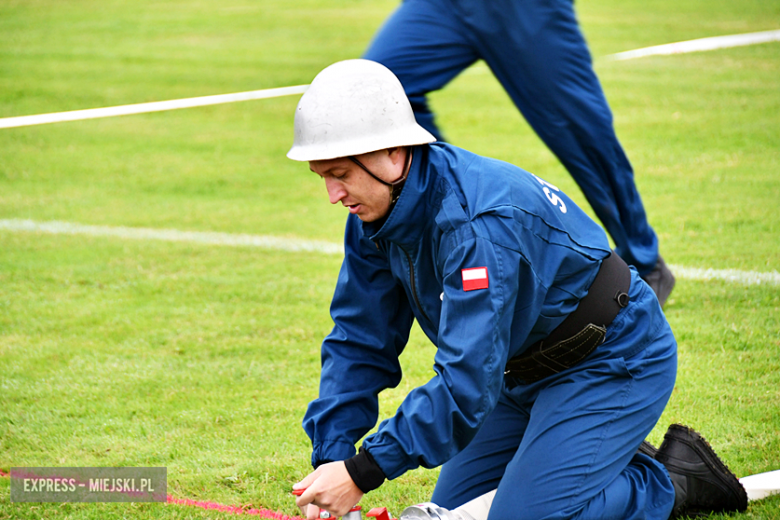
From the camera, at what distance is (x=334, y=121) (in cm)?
251

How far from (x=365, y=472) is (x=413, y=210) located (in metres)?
0.71

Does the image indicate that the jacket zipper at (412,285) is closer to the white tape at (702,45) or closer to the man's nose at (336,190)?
the man's nose at (336,190)

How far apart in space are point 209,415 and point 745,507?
6.88 feet

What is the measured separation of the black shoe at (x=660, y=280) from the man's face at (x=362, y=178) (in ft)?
7.83

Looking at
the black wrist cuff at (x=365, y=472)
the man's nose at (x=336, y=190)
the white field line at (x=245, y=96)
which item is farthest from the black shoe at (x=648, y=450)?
the white field line at (x=245, y=96)

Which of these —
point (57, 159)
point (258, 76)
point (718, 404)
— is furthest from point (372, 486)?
point (258, 76)

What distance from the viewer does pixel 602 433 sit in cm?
285

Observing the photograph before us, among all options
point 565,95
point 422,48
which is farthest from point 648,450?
point 422,48

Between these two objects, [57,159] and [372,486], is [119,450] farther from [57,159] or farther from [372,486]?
[57,159]

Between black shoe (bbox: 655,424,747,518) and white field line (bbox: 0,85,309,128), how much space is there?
8.51 m

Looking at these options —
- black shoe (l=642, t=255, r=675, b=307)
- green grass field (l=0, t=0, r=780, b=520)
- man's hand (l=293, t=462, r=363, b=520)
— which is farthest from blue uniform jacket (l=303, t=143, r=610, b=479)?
black shoe (l=642, t=255, r=675, b=307)

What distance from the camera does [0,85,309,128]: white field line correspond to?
1033cm

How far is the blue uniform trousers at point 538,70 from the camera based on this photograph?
430cm

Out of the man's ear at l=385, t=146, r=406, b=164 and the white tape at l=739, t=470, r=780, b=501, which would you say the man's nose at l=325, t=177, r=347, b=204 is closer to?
the man's ear at l=385, t=146, r=406, b=164
